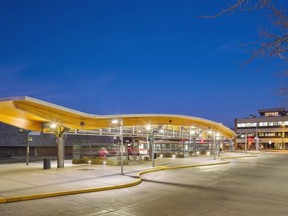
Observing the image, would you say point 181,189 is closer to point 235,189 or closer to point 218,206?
point 235,189

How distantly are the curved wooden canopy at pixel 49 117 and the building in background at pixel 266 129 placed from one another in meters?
83.6

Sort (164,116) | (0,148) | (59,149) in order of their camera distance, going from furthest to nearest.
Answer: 1. (0,148)
2. (164,116)
3. (59,149)

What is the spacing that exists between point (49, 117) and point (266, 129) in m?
106

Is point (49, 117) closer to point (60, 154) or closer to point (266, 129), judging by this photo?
point (60, 154)

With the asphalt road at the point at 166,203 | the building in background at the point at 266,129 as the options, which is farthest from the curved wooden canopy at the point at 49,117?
the building in background at the point at 266,129

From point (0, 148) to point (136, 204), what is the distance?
118 ft

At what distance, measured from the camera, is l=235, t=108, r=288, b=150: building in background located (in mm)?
111000

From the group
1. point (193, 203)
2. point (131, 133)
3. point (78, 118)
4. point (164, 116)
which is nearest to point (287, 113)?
point (131, 133)

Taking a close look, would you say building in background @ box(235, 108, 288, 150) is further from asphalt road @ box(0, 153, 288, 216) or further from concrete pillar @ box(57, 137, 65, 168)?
asphalt road @ box(0, 153, 288, 216)

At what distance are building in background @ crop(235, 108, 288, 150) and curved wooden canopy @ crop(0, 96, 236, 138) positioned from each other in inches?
3292

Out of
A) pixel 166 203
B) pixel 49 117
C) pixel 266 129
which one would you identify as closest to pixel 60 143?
pixel 49 117

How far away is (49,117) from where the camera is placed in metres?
23.1

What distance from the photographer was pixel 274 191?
14.8 metres

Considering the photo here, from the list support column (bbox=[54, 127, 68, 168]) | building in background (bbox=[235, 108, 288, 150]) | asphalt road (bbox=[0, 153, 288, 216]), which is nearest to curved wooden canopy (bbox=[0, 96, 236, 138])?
support column (bbox=[54, 127, 68, 168])
